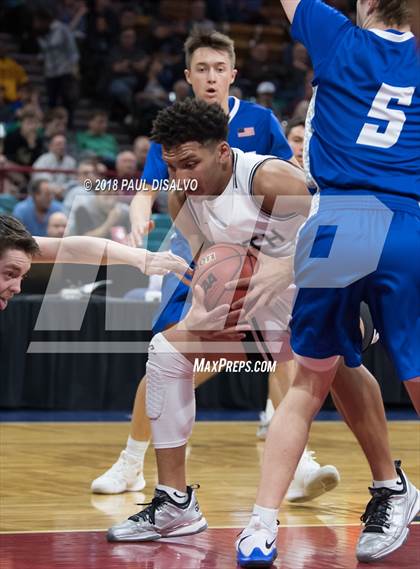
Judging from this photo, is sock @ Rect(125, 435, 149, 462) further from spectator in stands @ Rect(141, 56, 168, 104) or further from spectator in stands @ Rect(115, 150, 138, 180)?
spectator in stands @ Rect(141, 56, 168, 104)

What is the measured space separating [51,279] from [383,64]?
506cm

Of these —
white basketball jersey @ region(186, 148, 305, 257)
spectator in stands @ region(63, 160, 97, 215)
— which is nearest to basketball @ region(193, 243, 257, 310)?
white basketball jersey @ region(186, 148, 305, 257)

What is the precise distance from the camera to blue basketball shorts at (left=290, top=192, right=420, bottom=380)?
11.4 ft

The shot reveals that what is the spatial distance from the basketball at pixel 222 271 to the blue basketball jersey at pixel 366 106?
0.50 metres

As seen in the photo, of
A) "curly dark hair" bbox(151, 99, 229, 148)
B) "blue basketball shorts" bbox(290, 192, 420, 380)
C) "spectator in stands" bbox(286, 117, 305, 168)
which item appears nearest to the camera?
"blue basketball shorts" bbox(290, 192, 420, 380)

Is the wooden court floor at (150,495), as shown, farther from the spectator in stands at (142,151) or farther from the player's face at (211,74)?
the spectator in stands at (142,151)

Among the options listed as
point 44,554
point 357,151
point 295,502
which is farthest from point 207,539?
point 357,151

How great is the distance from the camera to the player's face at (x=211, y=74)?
5.18m

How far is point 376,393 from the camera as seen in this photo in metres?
3.96

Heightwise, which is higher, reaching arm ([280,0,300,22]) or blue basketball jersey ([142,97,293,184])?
reaching arm ([280,0,300,22])

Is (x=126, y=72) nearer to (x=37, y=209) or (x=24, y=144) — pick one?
(x=24, y=144)

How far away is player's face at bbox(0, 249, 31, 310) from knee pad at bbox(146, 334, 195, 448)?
0.65 m

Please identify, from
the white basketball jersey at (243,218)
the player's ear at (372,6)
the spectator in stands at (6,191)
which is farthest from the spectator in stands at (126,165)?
the player's ear at (372,6)

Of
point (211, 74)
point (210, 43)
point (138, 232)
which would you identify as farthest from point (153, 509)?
→ point (210, 43)
